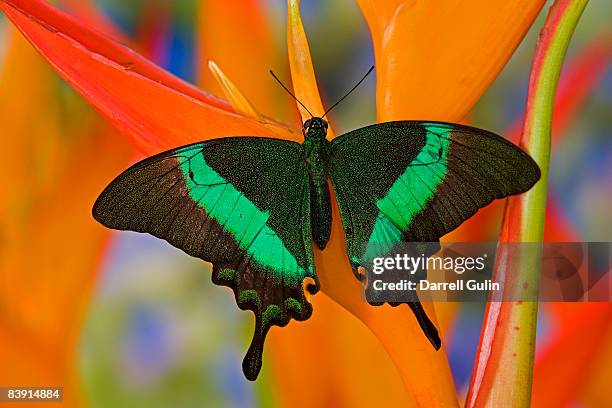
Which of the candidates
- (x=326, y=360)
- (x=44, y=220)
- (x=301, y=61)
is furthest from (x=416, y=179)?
(x=44, y=220)

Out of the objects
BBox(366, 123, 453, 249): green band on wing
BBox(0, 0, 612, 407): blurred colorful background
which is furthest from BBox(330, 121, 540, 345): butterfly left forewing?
BBox(0, 0, 612, 407): blurred colorful background

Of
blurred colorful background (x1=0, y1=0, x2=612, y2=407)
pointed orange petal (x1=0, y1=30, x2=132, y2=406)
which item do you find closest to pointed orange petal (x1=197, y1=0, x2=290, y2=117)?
blurred colorful background (x1=0, y1=0, x2=612, y2=407)

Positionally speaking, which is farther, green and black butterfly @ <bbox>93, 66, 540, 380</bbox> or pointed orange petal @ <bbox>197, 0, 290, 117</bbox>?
pointed orange petal @ <bbox>197, 0, 290, 117</bbox>

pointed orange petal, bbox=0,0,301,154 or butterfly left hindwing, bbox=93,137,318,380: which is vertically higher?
pointed orange petal, bbox=0,0,301,154

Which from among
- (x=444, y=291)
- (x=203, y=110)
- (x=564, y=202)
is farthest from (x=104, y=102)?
(x=564, y=202)

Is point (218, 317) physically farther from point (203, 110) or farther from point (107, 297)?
point (203, 110)

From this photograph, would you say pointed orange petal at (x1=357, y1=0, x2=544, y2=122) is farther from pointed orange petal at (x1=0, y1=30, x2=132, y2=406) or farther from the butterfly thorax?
pointed orange petal at (x1=0, y1=30, x2=132, y2=406)

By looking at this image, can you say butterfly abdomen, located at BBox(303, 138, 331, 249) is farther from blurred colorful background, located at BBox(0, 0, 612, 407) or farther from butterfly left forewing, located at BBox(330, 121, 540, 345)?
blurred colorful background, located at BBox(0, 0, 612, 407)

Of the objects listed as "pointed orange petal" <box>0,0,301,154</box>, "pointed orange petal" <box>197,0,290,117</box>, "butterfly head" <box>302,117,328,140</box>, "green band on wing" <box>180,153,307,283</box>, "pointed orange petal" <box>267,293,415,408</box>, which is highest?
"pointed orange petal" <box>197,0,290,117</box>
